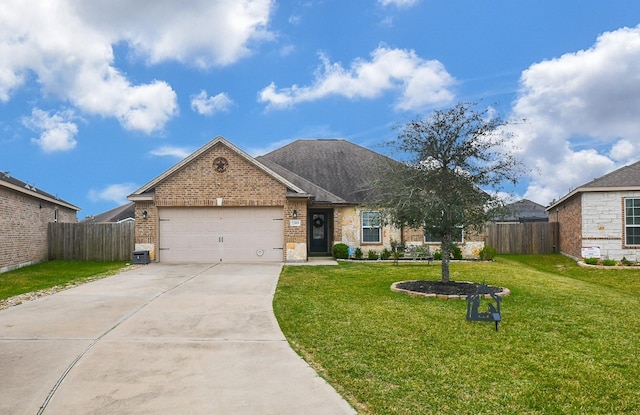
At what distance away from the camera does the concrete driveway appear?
14.3 feet

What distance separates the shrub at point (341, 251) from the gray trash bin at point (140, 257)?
8052 millimetres

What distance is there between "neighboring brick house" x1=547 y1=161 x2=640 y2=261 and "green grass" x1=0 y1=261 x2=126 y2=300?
1917 centimetres

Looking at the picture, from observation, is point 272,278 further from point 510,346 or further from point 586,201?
point 586,201

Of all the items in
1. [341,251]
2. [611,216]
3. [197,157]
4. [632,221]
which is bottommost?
[341,251]

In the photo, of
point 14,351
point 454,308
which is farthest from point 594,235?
point 14,351

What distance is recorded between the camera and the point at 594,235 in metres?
19.3

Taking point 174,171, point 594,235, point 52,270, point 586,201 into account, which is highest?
point 174,171

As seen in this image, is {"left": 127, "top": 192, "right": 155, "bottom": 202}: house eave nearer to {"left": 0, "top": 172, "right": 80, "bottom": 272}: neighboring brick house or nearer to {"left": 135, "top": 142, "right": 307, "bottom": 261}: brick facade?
{"left": 135, "top": 142, "right": 307, "bottom": 261}: brick facade

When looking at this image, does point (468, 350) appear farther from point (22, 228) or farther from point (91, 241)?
point (91, 241)

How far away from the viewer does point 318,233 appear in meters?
22.9

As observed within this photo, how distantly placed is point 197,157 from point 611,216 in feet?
58.0

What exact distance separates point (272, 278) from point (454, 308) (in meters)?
6.10

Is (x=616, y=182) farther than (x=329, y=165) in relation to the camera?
No

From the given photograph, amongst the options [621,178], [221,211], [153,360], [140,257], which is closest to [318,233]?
[221,211]
